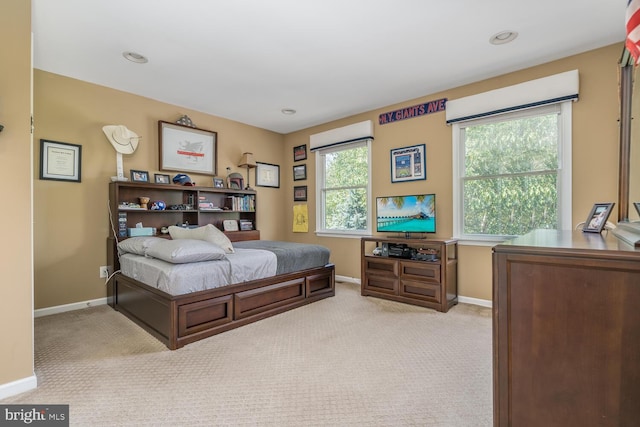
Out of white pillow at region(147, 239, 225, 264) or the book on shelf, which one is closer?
white pillow at region(147, 239, 225, 264)

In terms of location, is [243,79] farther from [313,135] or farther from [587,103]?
[587,103]

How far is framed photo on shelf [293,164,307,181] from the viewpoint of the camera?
5160mm

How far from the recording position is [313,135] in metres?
4.93

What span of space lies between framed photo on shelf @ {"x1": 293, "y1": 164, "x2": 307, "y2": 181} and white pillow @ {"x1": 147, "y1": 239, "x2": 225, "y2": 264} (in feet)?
8.81

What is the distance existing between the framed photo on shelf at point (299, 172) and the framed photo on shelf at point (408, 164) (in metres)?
1.64

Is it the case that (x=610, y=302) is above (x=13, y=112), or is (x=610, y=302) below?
below

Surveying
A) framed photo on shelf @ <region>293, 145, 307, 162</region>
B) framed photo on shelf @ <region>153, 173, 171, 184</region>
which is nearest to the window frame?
framed photo on shelf @ <region>293, 145, 307, 162</region>

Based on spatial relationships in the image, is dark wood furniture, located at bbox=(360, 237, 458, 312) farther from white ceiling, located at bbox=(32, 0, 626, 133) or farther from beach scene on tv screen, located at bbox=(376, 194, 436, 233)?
white ceiling, located at bbox=(32, 0, 626, 133)

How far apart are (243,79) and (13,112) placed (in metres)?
2.02

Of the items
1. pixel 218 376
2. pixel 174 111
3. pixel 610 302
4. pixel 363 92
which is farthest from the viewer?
pixel 174 111

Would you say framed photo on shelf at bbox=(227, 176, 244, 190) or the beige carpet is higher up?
framed photo on shelf at bbox=(227, 176, 244, 190)

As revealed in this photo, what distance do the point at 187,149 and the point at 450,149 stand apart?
11.2ft

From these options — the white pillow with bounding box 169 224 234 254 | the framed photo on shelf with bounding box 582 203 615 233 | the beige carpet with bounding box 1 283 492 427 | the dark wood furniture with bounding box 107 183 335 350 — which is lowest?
the beige carpet with bounding box 1 283 492 427

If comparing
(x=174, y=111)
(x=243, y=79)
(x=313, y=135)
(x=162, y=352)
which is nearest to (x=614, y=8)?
(x=243, y=79)
